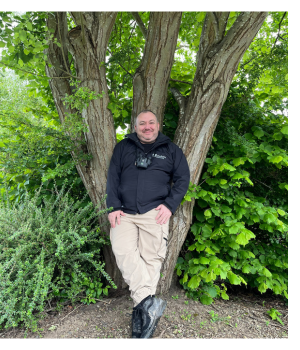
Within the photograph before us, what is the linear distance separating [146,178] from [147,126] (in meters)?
0.54

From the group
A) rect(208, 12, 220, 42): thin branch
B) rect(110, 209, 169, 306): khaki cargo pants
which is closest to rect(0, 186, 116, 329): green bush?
rect(110, 209, 169, 306): khaki cargo pants

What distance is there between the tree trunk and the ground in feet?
1.85

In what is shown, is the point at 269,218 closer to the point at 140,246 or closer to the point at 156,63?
the point at 140,246

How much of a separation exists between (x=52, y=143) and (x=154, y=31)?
1.65 metres

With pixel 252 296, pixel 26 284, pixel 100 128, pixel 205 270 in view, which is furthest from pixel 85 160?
pixel 252 296

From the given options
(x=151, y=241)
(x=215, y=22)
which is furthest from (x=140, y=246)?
(x=215, y=22)

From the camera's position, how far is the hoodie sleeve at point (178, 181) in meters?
2.65

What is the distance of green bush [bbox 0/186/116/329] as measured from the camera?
2.45 meters

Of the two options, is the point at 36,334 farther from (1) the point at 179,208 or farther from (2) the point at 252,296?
(2) the point at 252,296

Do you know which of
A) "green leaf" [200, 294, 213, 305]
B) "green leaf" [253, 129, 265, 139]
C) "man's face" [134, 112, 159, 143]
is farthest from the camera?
"green leaf" [253, 129, 265, 139]

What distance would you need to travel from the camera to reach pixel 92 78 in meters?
2.93

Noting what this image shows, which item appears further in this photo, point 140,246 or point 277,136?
point 277,136

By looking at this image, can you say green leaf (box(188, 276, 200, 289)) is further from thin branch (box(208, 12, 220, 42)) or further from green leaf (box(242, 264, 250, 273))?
thin branch (box(208, 12, 220, 42))
